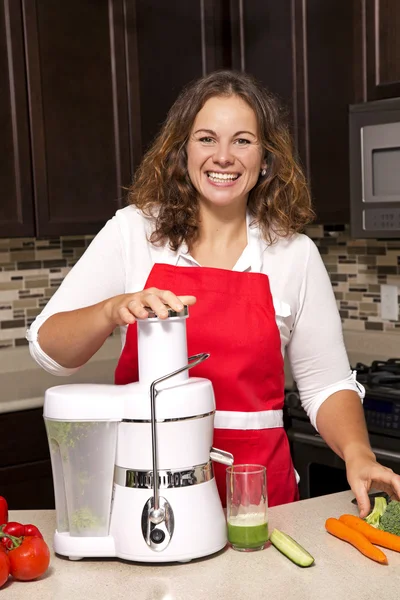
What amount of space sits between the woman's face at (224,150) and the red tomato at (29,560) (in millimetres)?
786

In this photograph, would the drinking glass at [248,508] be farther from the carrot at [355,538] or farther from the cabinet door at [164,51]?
the cabinet door at [164,51]

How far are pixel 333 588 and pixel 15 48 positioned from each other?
212 centimetres

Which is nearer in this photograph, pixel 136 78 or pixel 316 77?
pixel 316 77

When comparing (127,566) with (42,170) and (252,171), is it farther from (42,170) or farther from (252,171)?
(42,170)

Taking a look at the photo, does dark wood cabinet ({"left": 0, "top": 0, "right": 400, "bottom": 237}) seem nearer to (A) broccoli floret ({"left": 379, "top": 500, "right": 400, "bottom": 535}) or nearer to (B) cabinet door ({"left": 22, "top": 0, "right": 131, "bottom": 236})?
(B) cabinet door ({"left": 22, "top": 0, "right": 131, "bottom": 236})

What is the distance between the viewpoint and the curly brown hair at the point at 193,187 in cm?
175

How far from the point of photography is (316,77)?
282 cm

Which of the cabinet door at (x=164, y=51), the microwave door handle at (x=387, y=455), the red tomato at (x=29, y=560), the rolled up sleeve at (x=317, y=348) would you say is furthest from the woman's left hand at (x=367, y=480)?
the cabinet door at (x=164, y=51)

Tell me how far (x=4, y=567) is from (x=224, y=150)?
2.95 feet

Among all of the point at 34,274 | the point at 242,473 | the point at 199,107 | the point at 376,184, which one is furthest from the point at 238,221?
the point at 34,274

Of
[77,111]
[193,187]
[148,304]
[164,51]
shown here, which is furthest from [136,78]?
[148,304]

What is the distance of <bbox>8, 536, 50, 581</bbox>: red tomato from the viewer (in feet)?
3.88

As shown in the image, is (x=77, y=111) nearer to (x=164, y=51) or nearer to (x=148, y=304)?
(x=164, y=51)

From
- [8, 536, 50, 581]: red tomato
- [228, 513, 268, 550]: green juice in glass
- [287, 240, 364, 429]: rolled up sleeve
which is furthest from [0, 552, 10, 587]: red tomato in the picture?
[287, 240, 364, 429]: rolled up sleeve
